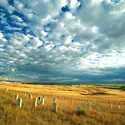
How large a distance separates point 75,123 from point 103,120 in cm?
271

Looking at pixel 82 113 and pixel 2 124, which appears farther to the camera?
pixel 82 113

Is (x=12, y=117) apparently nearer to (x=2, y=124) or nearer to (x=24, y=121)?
(x=24, y=121)

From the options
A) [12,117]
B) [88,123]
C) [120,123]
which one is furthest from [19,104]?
[120,123]

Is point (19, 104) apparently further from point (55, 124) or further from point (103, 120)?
point (103, 120)

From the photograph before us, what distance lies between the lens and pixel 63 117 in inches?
541

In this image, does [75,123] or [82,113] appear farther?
[82,113]

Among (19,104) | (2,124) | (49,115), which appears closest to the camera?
(2,124)

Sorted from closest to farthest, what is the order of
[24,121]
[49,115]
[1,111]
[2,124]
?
[2,124] < [24,121] < [1,111] < [49,115]

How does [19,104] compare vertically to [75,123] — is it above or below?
above

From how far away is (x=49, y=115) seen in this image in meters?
13.7

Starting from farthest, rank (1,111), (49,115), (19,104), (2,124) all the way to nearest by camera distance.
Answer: (19,104) < (49,115) < (1,111) < (2,124)

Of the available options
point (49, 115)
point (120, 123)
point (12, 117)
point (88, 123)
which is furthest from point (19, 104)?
point (120, 123)

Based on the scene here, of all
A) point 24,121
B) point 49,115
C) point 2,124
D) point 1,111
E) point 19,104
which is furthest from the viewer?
point 19,104

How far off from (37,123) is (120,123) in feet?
19.4
